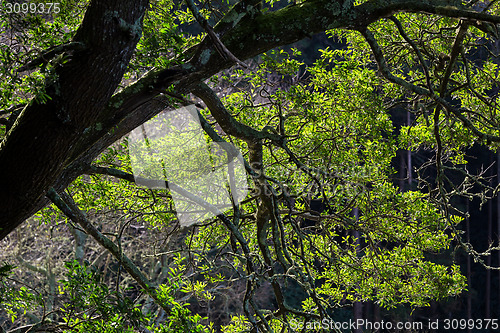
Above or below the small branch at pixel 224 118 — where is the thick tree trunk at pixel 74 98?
below

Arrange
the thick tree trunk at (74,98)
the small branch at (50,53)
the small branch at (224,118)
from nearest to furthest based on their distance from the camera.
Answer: the small branch at (50,53)
the thick tree trunk at (74,98)
the small branch at (224,118)

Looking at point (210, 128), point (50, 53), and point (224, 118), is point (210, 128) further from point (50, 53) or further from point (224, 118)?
point (50, 53)

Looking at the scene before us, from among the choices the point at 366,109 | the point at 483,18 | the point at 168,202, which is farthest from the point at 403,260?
the point at 483,18

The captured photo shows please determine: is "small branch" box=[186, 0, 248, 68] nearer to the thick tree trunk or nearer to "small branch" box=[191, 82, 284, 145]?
the thick tree trunk

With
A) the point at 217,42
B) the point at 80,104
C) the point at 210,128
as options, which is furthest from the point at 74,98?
the point at 210,128

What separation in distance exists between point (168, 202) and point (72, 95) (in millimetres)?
3074

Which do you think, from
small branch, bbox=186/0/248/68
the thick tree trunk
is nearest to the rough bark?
the thick tree trunk

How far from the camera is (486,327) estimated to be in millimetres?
14711

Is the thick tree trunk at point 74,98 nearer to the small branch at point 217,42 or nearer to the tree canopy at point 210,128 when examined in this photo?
the tree canopy at point 210,128

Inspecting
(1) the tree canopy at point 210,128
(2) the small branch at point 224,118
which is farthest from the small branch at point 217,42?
(2) the small branch at point 224,118

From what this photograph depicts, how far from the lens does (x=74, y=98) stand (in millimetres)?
2092

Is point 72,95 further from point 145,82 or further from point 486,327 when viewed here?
point 486,327

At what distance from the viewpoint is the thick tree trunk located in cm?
207

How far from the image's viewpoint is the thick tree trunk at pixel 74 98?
81.4 inches
